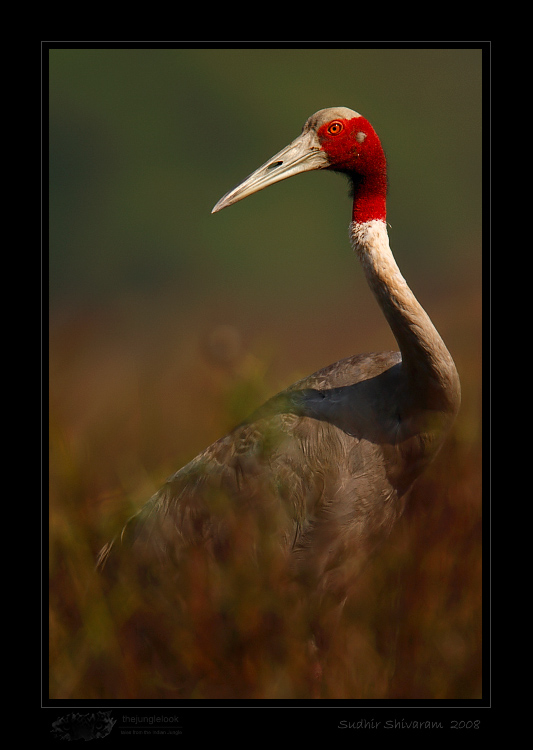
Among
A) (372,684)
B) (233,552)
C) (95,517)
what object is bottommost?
(372,684)

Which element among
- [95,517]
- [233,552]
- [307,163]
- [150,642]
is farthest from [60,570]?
[307,163]

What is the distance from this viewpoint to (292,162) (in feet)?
8.57

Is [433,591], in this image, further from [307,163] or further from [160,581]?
[307,163]

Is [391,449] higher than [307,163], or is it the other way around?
[307,163]

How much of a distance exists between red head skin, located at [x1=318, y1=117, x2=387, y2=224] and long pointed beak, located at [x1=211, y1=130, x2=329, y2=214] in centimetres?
4

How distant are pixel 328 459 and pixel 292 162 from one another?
1.12 m

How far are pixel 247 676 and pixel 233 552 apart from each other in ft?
1.25

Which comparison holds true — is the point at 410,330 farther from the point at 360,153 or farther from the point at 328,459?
the point at 360,153

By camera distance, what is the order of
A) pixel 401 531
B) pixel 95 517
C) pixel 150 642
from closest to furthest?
1. pixel 95 517
2. pixel 150 642
3. pixel 401 531

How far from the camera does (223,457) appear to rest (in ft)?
Answer: 9.09

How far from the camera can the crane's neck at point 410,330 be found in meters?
2.40
